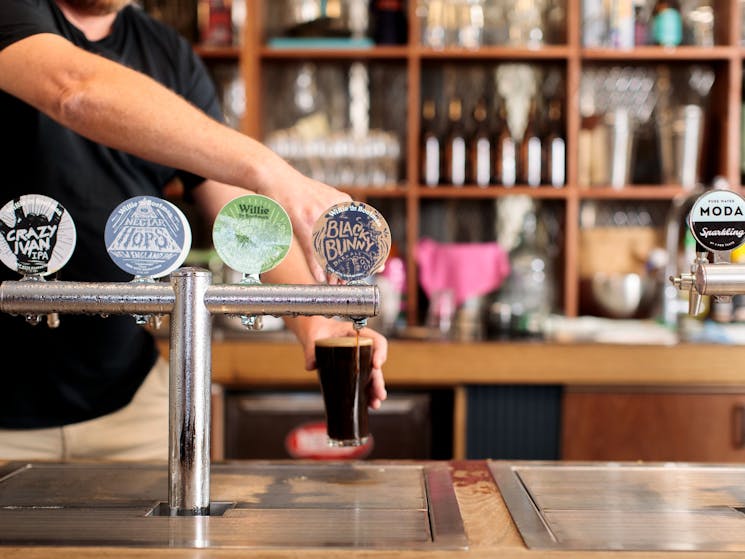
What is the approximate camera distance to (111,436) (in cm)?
147

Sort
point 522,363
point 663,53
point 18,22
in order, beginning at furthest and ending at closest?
point 663,53, point 522,363, point 18,22

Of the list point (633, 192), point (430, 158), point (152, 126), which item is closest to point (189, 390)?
point (152, 126)

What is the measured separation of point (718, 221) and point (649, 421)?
1.80 meters

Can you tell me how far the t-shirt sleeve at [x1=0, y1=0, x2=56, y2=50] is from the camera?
121 centimetres

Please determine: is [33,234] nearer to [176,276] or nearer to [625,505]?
[176,276]

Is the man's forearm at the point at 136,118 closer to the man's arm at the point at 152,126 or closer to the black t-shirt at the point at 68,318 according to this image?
the man's arm at the point at 152,126

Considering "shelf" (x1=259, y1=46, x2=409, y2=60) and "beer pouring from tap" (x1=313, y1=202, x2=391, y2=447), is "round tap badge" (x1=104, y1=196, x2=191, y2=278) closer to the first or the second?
"beer pouring from tap" (x1=313, y1=202, x2=391, y2=447)

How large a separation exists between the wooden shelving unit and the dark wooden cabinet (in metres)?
0.74

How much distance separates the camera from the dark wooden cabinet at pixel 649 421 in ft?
8.55

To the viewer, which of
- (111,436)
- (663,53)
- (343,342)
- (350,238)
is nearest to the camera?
(350,238)

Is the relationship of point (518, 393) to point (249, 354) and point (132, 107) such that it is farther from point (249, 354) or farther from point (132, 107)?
point (132, 107)

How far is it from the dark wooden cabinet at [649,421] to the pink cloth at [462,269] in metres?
0.82

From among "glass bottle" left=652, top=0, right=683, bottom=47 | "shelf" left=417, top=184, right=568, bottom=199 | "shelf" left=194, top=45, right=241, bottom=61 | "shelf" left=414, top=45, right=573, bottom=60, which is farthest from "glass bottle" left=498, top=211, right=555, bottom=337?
"shelf" left=194, top=45, right=241, bottom=61

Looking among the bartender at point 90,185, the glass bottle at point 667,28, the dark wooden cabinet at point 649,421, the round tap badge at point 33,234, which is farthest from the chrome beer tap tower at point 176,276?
the glass bottle at point 667,28
